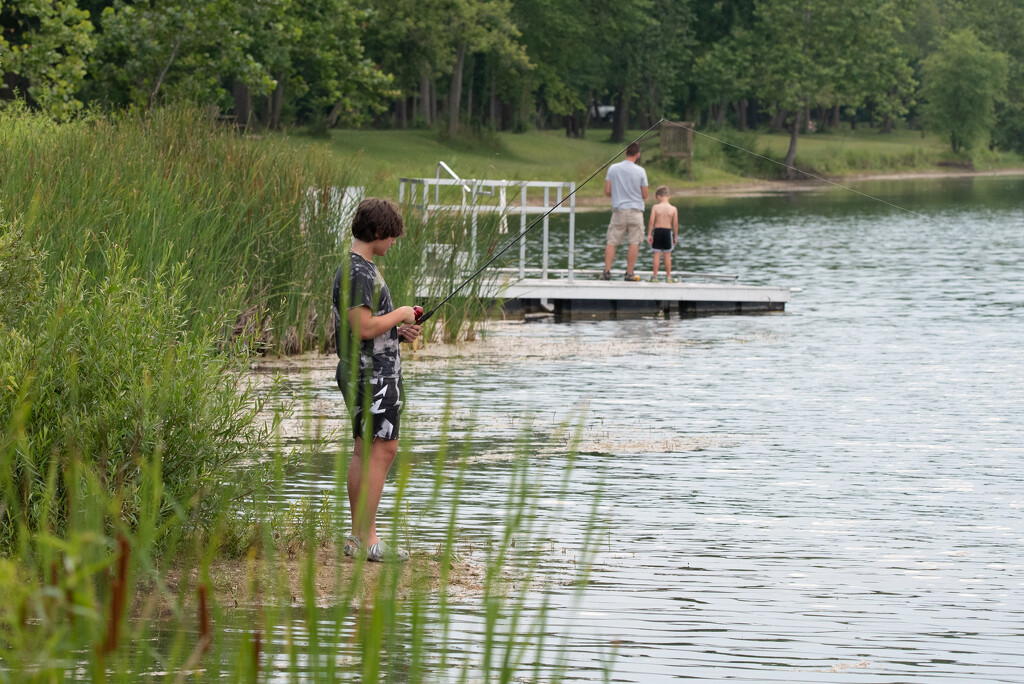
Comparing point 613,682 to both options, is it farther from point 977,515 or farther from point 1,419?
point 977,515

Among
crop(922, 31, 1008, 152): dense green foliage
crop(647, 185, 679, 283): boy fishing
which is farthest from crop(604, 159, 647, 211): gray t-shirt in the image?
crop(922, 31, 1008, 152): dense green foliage

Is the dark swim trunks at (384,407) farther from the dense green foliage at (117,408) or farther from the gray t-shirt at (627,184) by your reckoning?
the gray t-shirt at (627,184)

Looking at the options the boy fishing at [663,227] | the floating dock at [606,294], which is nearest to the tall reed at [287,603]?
the floating dock at [606,294]

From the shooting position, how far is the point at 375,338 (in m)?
5.99

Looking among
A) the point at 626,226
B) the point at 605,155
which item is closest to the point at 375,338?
the point at 626,226

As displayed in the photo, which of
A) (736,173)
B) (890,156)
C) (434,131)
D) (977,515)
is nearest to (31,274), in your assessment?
(977,515)

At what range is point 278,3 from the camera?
28.4 meters

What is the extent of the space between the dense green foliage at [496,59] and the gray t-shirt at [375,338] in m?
16.1

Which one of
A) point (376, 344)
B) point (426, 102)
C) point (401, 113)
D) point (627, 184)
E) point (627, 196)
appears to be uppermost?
point (426, 102)

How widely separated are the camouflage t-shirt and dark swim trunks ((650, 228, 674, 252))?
1292 cm

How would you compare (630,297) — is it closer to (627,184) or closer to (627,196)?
(627,196)

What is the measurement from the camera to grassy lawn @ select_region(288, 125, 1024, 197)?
48125 millimetres

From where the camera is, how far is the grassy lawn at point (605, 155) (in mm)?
48125

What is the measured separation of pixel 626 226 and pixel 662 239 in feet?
1.84
